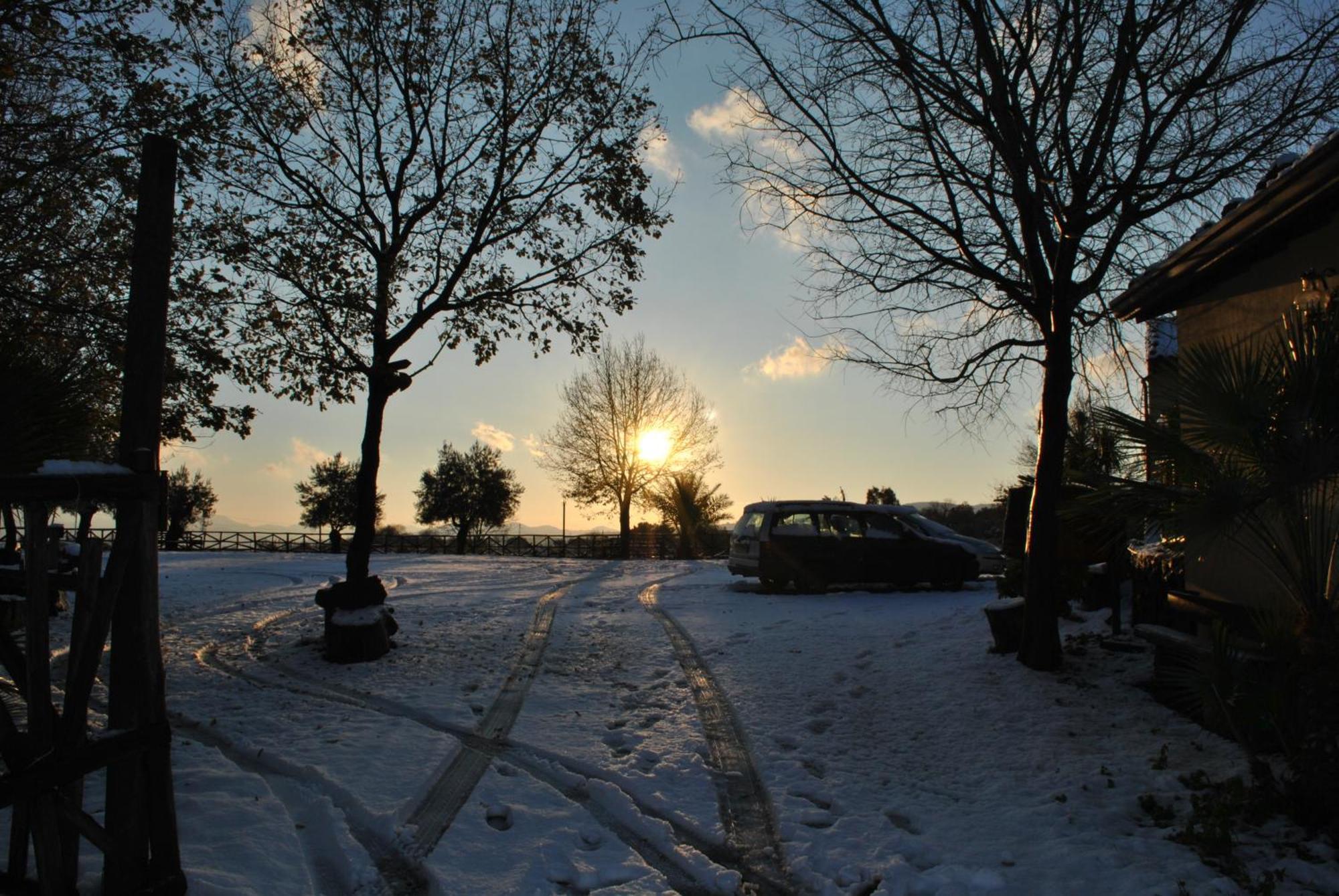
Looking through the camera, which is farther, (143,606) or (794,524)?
(794,524)

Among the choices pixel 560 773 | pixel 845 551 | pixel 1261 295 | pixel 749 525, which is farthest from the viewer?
pixel 749 525

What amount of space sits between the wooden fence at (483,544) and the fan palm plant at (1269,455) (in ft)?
98.6

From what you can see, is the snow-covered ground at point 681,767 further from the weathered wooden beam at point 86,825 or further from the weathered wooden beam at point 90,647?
the weathered wooden beam at point 90,647

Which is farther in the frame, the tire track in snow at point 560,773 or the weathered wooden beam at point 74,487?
the tire track in snow at point 560,773

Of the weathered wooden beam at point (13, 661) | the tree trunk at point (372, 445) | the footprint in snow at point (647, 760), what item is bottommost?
the footprint in snow at point (647, 760)

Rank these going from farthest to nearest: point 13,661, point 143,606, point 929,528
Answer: point 929,528 < point 143,606 < point 13,661

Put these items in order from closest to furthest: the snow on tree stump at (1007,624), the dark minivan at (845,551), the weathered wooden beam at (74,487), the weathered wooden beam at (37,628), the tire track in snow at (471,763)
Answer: the weathered wooden beam at (74,487)
the weathered wooden beam at (37,628)
the tire track in snow at (471,763)
the snow on tree stump at (1007,624)
the dark minivan at (845,551)

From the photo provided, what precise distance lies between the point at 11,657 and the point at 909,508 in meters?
16.4

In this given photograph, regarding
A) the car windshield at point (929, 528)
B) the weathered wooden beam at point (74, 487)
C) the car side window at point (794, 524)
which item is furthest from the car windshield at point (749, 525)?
the weathered wooden beam at point (74, 487)

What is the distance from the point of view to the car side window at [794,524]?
15906 mm

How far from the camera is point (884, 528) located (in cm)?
1605

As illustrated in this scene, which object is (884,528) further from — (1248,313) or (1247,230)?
(1247,230)

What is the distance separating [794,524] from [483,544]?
3099cm

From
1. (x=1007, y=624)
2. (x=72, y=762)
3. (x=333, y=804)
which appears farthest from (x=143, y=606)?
(x=1007, y=624)
